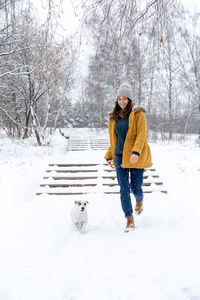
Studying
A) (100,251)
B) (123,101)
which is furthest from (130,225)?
(123,101)

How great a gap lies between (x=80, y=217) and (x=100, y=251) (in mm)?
653

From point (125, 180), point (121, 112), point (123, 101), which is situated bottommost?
point (125, 180)

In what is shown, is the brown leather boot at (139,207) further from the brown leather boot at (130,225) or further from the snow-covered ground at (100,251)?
the brown leather boot at (130,225)

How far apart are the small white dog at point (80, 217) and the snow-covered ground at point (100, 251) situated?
12 cm

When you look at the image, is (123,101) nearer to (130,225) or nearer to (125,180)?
(125,180)

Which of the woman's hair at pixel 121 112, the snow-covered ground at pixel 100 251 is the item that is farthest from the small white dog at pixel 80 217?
the woman's hair at pixel 121 112

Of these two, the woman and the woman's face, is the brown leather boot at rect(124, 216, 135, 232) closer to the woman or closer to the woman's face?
the woman

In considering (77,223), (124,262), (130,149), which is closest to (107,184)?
(77,223)

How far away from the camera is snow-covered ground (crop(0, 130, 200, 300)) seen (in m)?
2.04

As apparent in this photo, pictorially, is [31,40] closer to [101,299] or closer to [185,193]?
[185,193]

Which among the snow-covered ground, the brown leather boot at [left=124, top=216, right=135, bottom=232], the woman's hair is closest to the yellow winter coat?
the woman's hair

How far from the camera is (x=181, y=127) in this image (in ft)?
63.6

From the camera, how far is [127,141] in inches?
117

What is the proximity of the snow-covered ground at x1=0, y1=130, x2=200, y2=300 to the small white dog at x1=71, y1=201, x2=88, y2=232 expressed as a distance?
12 centimetres
